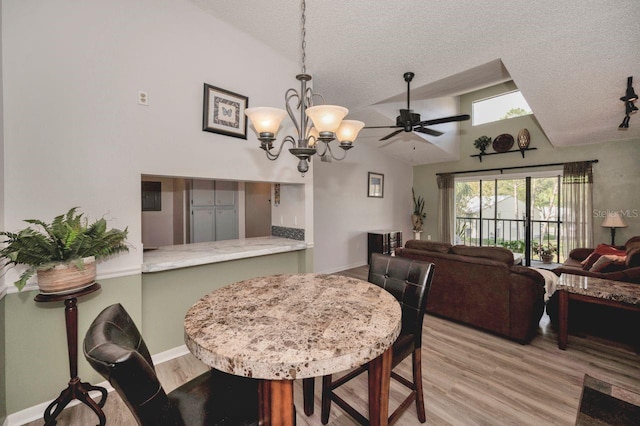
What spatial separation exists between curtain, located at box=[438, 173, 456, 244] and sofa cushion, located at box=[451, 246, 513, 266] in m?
4.15

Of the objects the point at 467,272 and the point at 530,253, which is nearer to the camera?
the point at 467,272

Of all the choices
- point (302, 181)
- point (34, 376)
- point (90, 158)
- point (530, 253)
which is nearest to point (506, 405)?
point (302, 181)

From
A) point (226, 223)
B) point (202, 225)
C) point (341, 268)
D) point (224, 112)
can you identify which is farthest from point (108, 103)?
point (341, 268)

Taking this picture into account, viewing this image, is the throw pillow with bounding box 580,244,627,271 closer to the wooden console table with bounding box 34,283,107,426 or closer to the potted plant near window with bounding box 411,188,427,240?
the potted plant near window with bounding box 411,188,427,240

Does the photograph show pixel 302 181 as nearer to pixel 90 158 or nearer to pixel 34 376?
pixel 90 158

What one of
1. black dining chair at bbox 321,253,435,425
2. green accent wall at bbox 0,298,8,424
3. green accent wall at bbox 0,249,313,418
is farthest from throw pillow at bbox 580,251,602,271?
green accent wall at bbox 0,298,8,424

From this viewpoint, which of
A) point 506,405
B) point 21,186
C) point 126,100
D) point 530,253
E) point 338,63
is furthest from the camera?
point 530,253

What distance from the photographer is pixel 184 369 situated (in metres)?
2.30

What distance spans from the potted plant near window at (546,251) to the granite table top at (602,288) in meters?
3.28

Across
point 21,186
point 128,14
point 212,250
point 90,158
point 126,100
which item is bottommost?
point 212,250

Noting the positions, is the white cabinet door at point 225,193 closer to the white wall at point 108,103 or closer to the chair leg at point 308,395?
the white wall at point 108,103

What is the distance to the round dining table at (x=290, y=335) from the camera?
0.87 metres

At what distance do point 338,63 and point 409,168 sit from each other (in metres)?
4.96

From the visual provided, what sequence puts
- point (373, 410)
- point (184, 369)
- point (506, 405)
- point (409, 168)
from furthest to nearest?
point (409, 168) < point (184, 369) < point (506, 405) < point (373, 410)
